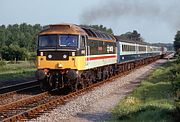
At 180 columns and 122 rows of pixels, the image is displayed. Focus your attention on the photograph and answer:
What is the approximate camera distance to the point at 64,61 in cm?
1881

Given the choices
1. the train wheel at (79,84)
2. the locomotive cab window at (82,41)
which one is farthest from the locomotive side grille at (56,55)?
the train wheel at (79,84)

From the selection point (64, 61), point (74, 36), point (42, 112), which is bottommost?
point (42, 112)

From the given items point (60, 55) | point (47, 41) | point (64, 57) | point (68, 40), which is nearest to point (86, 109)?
point (64, 57)

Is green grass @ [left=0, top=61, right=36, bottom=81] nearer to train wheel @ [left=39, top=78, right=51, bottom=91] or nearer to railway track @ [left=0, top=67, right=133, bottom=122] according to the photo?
train wheel @ [left=39, top=78, right=51, bottom=91]

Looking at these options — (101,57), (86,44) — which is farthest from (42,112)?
(101,57)

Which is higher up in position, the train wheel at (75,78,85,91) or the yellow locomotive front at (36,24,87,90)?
the yellow locomotive front at (36,24,87,90)

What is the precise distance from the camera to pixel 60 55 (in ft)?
62.0

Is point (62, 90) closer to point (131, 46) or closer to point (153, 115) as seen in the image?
point (153, 115)

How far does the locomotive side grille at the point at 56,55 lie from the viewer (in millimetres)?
18859

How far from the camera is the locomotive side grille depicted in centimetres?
1886

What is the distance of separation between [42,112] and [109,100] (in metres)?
4.02

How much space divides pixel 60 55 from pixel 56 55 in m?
0.20

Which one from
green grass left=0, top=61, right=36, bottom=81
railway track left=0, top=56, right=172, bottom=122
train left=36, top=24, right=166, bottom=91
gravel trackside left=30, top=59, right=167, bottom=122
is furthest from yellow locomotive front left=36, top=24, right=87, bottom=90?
green grass left=0, top=61, right=36, bottom=81

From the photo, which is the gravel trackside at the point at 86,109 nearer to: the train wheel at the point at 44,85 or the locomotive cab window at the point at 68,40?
the train wheel at the point at 44,85
